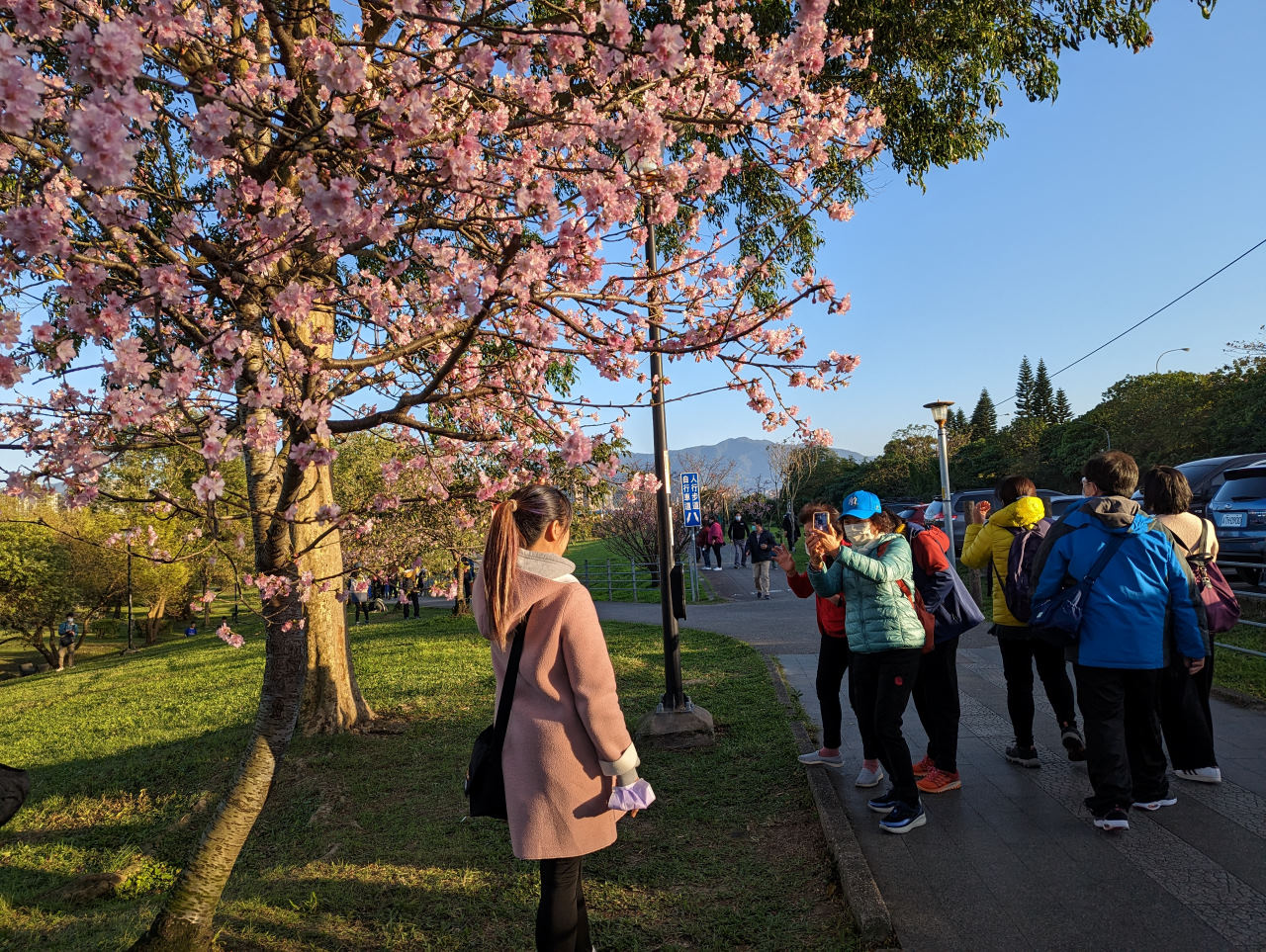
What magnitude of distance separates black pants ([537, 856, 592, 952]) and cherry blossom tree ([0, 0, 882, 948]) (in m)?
1.67

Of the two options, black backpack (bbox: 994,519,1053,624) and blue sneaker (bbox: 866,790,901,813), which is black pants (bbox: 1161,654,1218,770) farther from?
blue sneaker (bbox: 866,790,901,813)

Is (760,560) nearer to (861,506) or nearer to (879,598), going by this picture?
(861,506)

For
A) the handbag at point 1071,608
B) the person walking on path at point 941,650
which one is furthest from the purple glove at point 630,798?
the person walking on path at point 941,650

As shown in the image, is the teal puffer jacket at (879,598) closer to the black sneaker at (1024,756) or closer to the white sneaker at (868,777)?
the white sneaker at (868,777)

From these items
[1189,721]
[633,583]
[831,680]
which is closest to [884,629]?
[831,680]

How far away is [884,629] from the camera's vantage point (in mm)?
4469

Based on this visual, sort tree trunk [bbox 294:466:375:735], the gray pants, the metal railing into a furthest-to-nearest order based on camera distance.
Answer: the metal railing, the gray pants, tree trunk [bbox 294:466:375:735]

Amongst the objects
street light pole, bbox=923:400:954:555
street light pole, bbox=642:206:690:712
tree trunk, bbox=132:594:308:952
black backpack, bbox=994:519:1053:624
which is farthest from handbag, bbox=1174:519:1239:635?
street light pole, bbox=923:400:954:555

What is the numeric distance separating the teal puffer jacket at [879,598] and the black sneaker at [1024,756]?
1.61 meters

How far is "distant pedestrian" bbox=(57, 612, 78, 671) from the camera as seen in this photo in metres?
29.3

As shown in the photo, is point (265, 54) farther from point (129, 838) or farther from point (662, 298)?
point (129, 838)

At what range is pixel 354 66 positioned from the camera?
3.07m

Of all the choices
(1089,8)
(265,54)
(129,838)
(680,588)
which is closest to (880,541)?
(680,588)

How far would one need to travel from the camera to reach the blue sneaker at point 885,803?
15.0 feet
